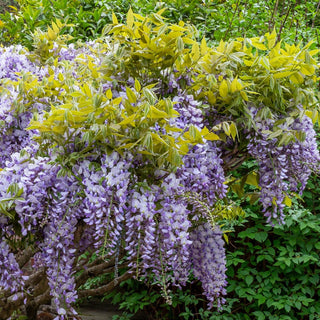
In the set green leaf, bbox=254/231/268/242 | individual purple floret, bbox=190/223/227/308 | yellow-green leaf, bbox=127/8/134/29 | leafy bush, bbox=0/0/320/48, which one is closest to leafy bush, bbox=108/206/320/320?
green leaf, bbox=254/231/268/242

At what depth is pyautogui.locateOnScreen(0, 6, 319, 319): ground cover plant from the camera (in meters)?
1.47

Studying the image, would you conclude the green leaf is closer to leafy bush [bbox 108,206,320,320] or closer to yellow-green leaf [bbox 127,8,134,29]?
leafy bush [bbox 108,206,320,320]

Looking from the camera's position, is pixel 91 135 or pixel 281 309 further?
pixel 281 309

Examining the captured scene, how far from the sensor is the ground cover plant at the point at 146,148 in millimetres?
1473

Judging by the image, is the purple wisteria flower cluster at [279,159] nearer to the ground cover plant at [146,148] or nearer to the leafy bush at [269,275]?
the ground cover plant at [146,148]

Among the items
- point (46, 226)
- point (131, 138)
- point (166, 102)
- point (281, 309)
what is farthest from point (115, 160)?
point (281, 309)

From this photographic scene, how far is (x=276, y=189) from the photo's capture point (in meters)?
1.92

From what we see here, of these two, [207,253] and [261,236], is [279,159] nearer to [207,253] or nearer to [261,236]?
[207,253]

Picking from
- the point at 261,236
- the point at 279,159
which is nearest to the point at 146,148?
the point at 279,159

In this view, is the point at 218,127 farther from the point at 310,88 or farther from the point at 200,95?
the point at 310,88

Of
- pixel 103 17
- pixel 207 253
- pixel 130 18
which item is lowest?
pixel 207 253

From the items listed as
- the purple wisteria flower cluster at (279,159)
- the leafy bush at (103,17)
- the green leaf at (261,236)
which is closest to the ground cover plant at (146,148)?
the purple wisteria flower cluster at (279,159)

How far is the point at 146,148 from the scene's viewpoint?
1.47 meters

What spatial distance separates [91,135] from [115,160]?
11cm
